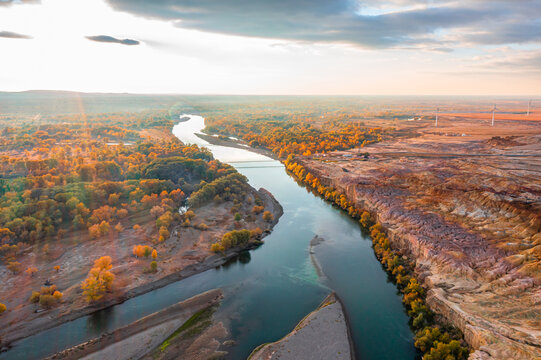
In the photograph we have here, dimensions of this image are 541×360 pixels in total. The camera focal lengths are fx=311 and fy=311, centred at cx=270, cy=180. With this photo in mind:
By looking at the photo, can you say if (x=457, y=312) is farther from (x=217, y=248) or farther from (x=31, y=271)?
(x=31, y=271)

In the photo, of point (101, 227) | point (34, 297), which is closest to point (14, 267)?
point (34, 297)

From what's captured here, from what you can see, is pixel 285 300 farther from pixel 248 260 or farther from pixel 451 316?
pixel 451 316

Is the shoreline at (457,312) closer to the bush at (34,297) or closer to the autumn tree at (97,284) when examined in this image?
the autumn tree at (97,284)

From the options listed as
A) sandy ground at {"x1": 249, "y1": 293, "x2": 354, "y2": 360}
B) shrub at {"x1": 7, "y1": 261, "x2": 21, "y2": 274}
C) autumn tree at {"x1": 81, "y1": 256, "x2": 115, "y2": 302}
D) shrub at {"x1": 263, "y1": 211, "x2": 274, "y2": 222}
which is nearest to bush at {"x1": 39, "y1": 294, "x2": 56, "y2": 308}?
autumn tree at {"x1": 81, "y1": 256, "x2": 115, "y2": 302}

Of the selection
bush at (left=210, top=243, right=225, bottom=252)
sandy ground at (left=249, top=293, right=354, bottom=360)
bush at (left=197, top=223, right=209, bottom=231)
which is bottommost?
sandy ground at (left=249, top=293, right=354, bottom=360)

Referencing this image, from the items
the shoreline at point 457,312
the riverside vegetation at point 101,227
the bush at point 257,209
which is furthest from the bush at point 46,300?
the shoreline at point 457,312

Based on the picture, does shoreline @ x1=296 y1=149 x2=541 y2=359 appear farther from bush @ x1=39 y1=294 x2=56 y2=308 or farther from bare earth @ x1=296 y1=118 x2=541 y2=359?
bush @ x1=39 y1=294 x2=56 y2=308
